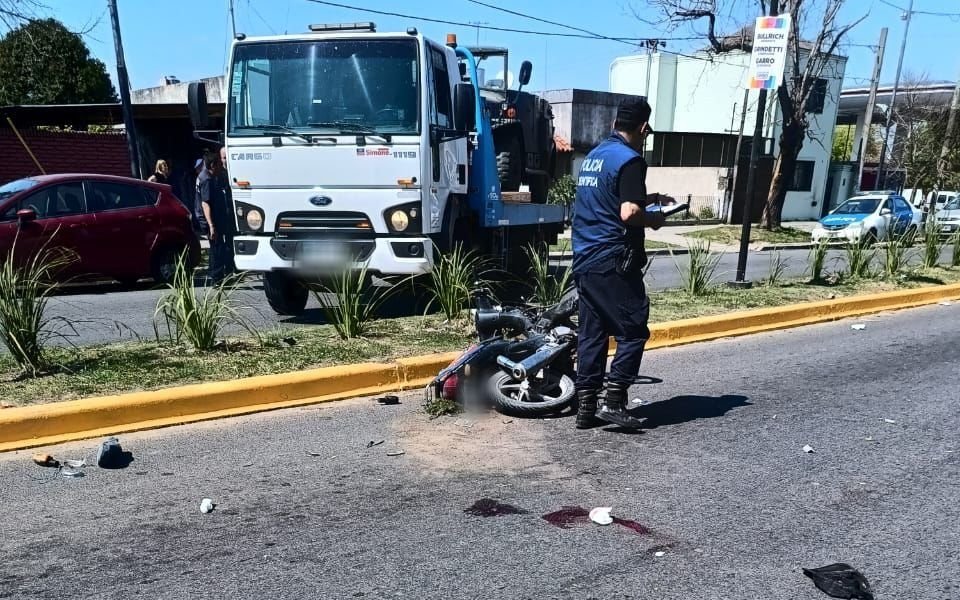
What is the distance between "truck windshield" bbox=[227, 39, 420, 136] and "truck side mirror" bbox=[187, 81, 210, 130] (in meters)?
0.36

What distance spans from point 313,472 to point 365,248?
3.46 meters

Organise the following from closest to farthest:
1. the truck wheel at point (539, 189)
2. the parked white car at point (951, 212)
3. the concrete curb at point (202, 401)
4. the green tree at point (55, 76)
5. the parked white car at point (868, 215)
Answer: the concrete curb at point (202, 401), the truck wheel at point (539, 189), the parked white car at point (868, 215), the green tree at point (55, 76), the parked white car at point (951, 212)

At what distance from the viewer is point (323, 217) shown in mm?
7215

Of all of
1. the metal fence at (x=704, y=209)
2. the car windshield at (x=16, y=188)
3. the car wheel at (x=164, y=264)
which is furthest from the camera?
the metal fence at (x=704, y=209)

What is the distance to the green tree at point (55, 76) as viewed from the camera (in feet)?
68.9

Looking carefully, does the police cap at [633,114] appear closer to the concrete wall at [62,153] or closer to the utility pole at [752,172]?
the utility pole at [752,172]

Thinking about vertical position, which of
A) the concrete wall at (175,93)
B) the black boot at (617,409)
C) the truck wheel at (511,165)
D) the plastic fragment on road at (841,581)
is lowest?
the plastic fragment on road at (841,581)

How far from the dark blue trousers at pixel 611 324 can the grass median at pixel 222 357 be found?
5.82 feet

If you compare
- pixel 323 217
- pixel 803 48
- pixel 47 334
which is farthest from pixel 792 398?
pixel 803 48

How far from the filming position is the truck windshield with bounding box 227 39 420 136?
7.14m

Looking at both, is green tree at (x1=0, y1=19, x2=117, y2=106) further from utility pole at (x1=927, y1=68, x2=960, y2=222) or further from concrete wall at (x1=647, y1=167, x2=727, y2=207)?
utility pole at (x1=927, y1=68, x2=960, y2=222)

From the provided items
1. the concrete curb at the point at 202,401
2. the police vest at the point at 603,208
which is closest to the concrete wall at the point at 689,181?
the concrete curb at the point at 202,401

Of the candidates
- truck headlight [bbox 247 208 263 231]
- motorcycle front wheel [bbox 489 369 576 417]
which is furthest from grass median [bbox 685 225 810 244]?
motorcycle front wheel [bbox 489 369 576 417]

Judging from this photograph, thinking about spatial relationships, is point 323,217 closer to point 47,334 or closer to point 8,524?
point 47,334
